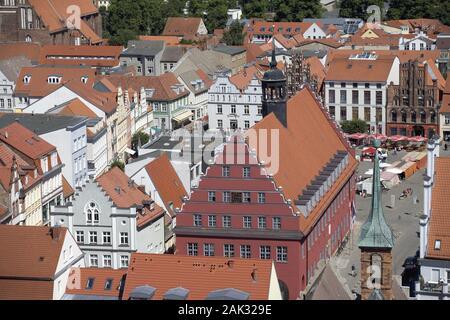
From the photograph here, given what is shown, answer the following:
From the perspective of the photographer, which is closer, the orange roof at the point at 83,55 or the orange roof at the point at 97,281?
the orange roof at the point at 97,281

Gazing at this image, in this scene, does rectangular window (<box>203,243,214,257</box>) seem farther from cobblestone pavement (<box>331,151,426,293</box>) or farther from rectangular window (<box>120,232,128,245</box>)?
cobblestone pavement (<box>331,151,426,293</box>)

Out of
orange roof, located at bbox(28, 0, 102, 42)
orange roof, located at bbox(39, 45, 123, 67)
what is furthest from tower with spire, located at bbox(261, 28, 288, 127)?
orange roof, located at bbox(28, 0, 102, 42)

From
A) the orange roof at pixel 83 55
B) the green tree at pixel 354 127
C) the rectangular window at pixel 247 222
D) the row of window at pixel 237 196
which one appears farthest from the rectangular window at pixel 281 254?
the orange roof at pixel 83 55

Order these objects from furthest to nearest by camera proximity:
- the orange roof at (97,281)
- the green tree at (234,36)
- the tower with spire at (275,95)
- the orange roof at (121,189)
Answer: the green tree at (234,36), the tower with spire at (275,95), the orange roof at (121,189), the orange roof at (97,281)

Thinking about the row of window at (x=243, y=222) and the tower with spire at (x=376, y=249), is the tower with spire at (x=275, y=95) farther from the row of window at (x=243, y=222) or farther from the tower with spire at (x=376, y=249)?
the tower with spire at (x=376, y=249)
